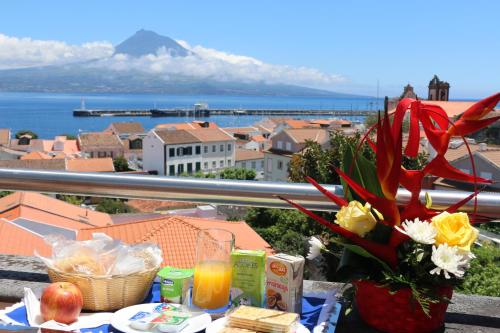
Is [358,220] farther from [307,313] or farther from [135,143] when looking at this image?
[135,143]

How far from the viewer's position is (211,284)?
1643 mm

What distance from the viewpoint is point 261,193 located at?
2.00 meters

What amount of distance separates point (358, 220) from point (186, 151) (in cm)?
5078

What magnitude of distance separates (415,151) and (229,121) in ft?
400

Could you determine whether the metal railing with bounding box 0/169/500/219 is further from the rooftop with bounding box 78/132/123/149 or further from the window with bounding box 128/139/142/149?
the window with bounding box 128/139/142/149

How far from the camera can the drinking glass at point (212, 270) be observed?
1639mm

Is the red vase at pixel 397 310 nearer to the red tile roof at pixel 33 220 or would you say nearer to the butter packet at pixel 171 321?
the butter packet at pixel 171 321

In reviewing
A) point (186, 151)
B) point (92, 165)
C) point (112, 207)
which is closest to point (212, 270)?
point (112, 207)

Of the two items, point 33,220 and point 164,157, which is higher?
point 33,220

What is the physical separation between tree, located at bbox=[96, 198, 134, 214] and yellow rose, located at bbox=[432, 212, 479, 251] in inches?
990

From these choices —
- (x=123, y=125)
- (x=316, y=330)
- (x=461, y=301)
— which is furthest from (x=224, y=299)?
(x=123, y=125)

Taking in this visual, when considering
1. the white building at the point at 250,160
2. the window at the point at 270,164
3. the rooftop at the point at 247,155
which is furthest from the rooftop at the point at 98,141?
the window at the point at 270,164

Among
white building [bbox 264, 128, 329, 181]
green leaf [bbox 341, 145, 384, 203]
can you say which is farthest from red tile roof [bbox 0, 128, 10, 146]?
green leaf [bbox 341, 145, 384, 203]

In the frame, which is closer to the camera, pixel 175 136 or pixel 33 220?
pixel 33 220
